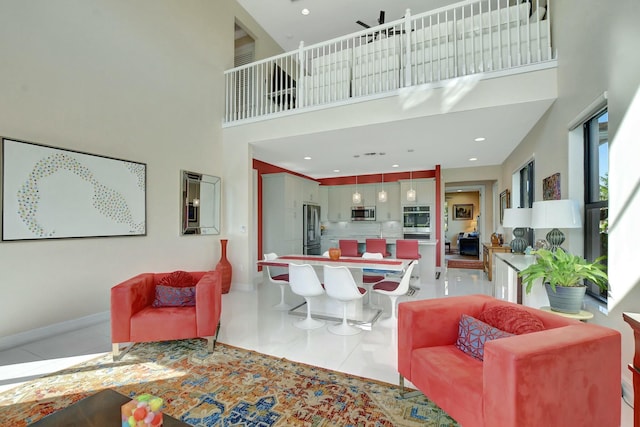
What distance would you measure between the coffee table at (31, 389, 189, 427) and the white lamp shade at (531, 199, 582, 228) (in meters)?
3.02

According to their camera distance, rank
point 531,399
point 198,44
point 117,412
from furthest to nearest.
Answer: point 198,44 → point 117,412 → point 531,399

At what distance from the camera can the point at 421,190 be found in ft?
26.2

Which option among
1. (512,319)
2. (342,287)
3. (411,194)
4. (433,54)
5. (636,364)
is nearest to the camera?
(636,364)

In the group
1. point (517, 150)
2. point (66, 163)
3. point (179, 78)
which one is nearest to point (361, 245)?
point (517, 150)

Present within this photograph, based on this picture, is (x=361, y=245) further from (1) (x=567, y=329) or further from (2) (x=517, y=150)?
(1) (x=567, y=329)

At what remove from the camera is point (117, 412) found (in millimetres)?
1366

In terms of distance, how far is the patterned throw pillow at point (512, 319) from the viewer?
1.69m

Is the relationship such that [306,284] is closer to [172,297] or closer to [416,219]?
[172,297]

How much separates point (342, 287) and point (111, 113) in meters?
3.73

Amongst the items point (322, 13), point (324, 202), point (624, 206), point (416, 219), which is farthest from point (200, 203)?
point (416, 219)

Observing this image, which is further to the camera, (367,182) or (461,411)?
(367,182)

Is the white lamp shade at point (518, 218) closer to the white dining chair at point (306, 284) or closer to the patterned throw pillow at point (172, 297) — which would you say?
the white dining chair at point (306, 284)

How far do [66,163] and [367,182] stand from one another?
714cm

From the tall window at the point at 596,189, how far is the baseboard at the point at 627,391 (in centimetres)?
65
